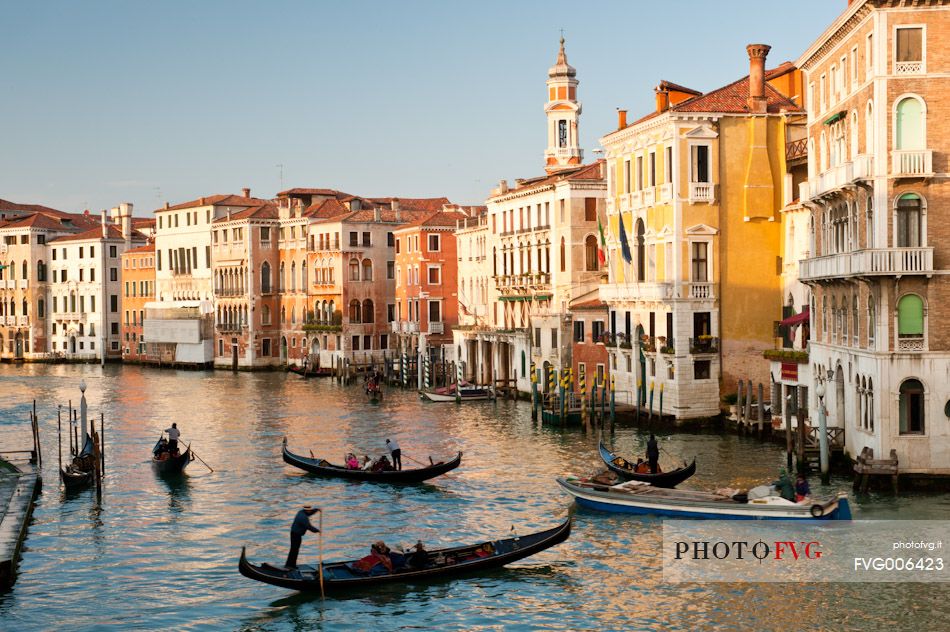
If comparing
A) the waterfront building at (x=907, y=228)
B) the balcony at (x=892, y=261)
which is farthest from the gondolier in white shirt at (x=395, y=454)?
the balcony at (x=892, y=261)

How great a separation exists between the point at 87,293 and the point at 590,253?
48.3 m

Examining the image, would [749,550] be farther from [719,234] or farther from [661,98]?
[661,98]

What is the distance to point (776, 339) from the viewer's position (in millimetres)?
36438

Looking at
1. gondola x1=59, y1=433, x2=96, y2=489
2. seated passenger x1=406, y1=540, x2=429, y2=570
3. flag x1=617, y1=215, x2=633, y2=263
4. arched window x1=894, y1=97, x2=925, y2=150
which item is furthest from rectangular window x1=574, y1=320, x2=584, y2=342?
seated passenger x1=406, y1=540, x2=429, y2=570

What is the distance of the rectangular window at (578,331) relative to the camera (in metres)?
44.9

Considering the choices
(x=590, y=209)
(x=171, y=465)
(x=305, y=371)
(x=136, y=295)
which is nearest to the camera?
(x=171, y=465)

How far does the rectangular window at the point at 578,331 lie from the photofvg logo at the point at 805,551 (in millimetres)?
22223

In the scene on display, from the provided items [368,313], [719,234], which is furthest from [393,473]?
[368,313]

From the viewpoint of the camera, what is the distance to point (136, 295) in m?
84.6

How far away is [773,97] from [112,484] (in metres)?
20.5

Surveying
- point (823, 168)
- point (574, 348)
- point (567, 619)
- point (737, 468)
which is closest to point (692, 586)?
point (567, 619)

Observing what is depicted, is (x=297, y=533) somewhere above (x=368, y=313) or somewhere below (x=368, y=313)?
below

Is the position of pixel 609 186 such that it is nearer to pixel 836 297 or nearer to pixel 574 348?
pixel 574 348

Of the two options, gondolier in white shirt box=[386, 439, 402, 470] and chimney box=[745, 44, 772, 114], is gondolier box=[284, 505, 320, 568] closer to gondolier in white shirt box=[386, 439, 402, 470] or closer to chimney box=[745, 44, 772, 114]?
gondolier in white shirt box=[386, 439, 402, 470]
